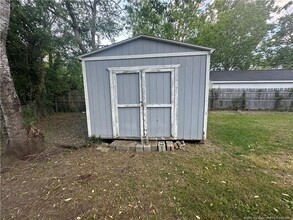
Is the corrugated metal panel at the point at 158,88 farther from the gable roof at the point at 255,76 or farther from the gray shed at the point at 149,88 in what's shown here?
the gable roof at the point at 255,76

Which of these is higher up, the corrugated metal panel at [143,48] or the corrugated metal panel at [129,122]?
the corrugated metal panel at [143,48]

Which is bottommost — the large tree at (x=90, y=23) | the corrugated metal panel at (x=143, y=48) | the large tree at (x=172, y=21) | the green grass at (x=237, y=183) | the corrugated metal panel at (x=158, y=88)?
the green grass at (x=237, y=183)

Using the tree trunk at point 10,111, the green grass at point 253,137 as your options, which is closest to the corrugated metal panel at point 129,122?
the tree trunk at point 10,111

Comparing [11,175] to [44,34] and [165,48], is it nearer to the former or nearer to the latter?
[165,48]

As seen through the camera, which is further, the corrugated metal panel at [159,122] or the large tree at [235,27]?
the large tree at [235,27]

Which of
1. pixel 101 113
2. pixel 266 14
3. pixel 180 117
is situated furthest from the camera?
pixel 266 14

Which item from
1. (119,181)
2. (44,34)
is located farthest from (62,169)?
(44,34)

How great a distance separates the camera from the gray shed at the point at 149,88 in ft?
12.5

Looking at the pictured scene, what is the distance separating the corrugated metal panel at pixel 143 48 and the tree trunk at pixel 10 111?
77.0 inches

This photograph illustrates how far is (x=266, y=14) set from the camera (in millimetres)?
17094

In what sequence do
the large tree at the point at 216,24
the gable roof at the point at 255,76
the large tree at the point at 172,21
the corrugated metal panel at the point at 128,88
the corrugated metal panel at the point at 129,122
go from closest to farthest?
1. the corrugated metal panel at the point at 128,88
2. the corrugated metal panel at the point at 129,122
3. the gable roof at the point at 255,76
4. the large tree at the point at 172,21
5. the large tree at the point at 216,24

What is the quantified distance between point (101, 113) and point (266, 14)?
73.2 ft

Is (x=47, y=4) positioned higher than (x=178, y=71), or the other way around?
(x=47, y=4)

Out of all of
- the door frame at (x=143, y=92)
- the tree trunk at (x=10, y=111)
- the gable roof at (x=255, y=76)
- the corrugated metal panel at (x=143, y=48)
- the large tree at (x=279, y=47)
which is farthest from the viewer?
the large tree at (x=279, y=47)
